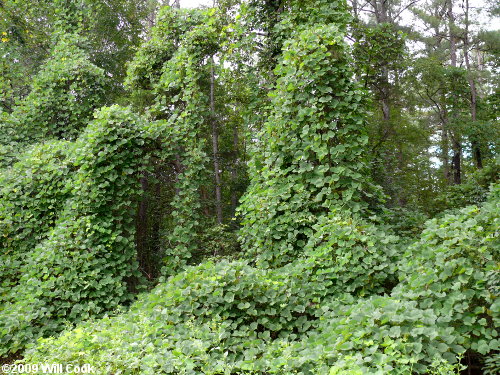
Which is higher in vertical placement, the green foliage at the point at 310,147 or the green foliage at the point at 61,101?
the green foliage at the point at 61,101

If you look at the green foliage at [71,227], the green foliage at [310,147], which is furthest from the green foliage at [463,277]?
the green foliage at [71,227]

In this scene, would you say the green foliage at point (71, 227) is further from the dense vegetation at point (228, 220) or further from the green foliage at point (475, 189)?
the green foliage at point (475, 189)

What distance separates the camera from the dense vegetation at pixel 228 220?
2.47 m

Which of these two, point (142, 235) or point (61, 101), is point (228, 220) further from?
point (61, 101)

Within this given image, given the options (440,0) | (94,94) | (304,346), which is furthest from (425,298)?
(440,0)

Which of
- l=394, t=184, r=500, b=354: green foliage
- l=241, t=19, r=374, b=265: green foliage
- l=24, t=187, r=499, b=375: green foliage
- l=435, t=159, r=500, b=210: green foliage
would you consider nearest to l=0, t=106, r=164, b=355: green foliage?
l=24, t=187, r=499, b=375: green foliage

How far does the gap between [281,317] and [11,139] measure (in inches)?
223

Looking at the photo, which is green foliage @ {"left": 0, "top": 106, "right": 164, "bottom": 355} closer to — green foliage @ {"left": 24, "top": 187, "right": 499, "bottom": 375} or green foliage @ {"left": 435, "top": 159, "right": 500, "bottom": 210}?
green foliage @ {"left": 24, "top": 187, "right": 499, "bottom": 375}

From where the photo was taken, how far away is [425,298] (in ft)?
8.46

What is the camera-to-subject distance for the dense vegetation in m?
2.47

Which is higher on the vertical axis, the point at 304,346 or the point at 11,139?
the point at 11,139

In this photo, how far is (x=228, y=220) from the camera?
8211 mm

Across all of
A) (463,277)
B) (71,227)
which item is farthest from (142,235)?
(463,277)

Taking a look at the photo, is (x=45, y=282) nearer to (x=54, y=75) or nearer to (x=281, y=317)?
(x=281, y=317)
